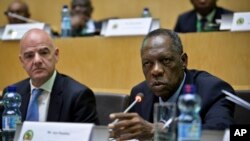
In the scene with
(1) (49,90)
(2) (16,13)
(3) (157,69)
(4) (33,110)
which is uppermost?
(2) (16,13)

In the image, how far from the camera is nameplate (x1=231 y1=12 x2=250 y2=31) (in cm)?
412

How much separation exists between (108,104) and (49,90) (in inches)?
14.0

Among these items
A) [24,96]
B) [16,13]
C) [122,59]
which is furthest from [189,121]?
[16,13]

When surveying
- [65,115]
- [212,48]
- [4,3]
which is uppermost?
[4,3]

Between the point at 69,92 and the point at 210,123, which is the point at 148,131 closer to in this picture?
the point at 210,123

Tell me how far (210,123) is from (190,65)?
5.21 ft

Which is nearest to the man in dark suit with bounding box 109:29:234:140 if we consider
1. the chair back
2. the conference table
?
the chair back

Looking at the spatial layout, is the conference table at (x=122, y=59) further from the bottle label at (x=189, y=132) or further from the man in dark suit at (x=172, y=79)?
the bottle label at (x=189, y=132)

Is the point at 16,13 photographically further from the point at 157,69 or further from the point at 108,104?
the point at 157,69

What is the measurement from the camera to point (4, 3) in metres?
7.75

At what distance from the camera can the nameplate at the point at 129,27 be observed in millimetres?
4543

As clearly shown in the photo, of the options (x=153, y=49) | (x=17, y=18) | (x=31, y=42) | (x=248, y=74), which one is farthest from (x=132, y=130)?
(x=17, y=18)

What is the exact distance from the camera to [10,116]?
2723 millimetres

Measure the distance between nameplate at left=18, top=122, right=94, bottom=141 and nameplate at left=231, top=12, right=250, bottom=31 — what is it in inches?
86.8
